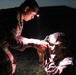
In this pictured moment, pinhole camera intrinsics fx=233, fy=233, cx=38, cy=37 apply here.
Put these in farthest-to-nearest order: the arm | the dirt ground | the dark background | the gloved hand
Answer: the dark background, the dirt ground, the gloved hand, the arm

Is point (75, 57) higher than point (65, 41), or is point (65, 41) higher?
point (65, 41)

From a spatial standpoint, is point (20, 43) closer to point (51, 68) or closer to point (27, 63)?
point (51, 68)

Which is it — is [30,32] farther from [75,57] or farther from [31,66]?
[75,57]

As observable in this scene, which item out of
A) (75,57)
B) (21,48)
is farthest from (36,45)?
(75,57)

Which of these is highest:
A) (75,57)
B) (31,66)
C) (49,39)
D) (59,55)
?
(49,39)

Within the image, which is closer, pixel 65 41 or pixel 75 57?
pixel 65 41

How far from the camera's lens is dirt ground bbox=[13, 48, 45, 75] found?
5600 mm

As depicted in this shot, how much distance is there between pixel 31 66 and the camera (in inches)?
227

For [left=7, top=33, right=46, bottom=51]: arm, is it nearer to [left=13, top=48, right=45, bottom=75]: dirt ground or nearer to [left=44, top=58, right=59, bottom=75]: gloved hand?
[left=44, top=58, right=59, bottom=75]: gloved hand

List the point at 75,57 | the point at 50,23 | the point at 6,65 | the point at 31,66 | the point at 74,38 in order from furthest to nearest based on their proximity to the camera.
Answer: the point at 50,23 → the point at 74,38 → the point at 31,66 → the point at 75,57 → the point at 6,65

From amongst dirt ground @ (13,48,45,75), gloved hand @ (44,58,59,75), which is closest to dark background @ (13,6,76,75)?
dirt ground @ (13,48,45,75)

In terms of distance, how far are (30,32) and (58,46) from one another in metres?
2.33

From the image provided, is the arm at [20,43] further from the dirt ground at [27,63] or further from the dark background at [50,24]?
the dark background at [50,24]

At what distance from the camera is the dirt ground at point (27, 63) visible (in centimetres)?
560
